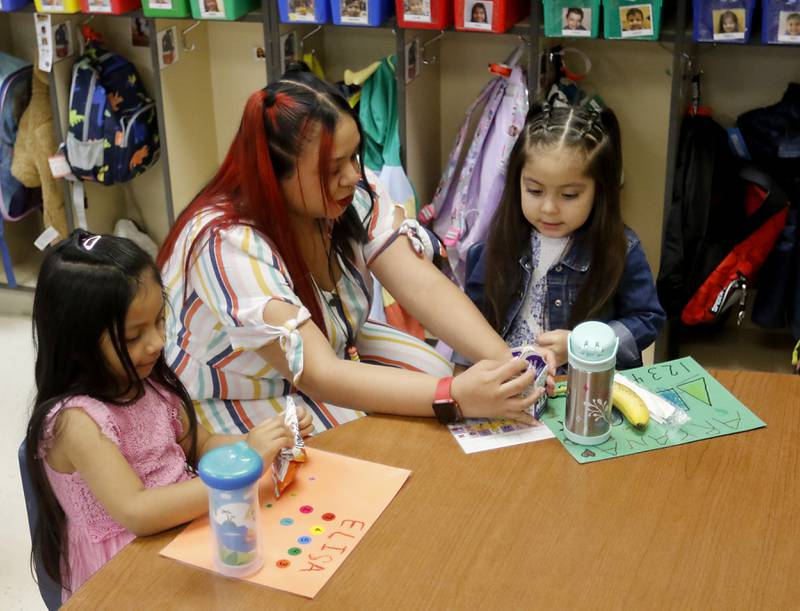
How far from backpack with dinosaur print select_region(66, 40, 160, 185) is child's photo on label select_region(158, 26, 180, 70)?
196 mm

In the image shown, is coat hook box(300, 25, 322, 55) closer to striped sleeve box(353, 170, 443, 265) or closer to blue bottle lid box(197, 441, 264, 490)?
striped sleeve box(353, 170, 443, 265)

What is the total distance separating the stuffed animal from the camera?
3.55 m

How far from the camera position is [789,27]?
8.57ft

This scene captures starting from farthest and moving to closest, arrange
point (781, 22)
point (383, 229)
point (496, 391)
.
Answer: point (781, 22) < point (383, 229) < point (496, 391)

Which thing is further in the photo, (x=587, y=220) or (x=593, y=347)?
(x=587, y=220)

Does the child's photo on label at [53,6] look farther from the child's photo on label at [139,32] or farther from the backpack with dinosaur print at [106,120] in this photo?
the child's photo on label at [139,32]

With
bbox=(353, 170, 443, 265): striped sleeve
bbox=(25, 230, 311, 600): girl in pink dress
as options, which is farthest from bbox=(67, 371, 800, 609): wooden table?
bbox=(353, 170, 443, 265): striped sleeve

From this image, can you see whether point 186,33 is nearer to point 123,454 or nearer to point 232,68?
point 232,68

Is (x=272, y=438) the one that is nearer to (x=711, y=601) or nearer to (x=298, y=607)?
(x=298, y=607)

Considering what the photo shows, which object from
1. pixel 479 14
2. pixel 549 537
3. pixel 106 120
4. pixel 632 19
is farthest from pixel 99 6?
pixel 549 537

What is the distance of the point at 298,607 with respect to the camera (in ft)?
3.98

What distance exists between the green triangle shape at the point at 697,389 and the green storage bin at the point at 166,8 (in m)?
2.13

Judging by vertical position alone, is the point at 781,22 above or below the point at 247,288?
above

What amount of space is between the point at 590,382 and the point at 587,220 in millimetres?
712
